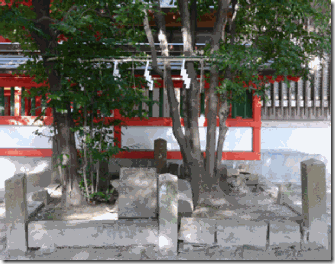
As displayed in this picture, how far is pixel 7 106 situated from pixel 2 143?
244 centimetres

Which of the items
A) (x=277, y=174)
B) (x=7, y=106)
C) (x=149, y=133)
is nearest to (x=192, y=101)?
(x=149, y=133)

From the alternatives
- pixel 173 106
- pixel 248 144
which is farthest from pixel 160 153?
pixel 248 144

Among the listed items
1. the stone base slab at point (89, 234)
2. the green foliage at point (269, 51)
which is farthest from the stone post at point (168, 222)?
the green foliage at point (269, 51)

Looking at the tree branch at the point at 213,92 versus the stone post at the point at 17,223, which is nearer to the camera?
the stone post at the point at 17,223

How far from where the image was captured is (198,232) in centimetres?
455

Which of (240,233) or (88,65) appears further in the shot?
(88,65)

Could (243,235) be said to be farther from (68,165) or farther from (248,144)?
(248,144)

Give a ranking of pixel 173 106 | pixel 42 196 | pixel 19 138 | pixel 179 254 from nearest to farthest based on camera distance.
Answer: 1. pixel 179 254
2. pixel 173 106
3. pixel 42 196
4. pixel 19 138

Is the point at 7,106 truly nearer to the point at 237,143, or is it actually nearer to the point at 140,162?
the point at 140,162

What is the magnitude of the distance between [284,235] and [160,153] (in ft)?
12.8

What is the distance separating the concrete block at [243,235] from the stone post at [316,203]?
0.70 meters

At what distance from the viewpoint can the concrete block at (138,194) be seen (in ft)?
15.9

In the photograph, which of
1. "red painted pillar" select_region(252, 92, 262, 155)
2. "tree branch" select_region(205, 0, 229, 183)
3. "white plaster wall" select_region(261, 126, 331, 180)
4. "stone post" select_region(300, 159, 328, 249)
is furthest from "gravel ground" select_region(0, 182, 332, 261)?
"white plaster wall" select_region(261, 126, 331, 180)

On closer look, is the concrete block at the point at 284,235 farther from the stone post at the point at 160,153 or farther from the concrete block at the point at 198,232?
the stone post at the point at 160,153
